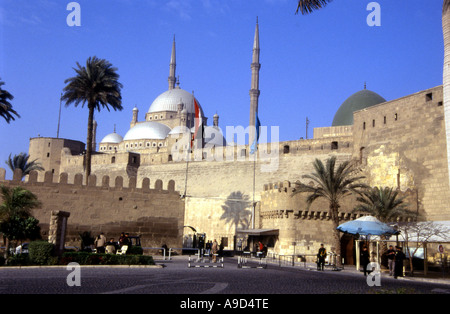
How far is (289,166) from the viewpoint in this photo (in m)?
38.2

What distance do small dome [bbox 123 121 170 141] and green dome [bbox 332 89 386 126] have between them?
26589 mm

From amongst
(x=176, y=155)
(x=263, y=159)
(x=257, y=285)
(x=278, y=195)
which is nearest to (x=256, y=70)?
(x=176, y=155)

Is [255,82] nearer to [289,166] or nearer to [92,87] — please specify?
[289,166]

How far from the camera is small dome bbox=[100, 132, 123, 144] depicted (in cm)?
7062

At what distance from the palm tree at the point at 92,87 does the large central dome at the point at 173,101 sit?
37.8 meters

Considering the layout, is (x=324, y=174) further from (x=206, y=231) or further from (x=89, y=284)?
(x=89, y=284)

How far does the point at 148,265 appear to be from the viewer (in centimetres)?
1758

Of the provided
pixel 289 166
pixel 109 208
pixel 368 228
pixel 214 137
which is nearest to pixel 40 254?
pixel 109 208

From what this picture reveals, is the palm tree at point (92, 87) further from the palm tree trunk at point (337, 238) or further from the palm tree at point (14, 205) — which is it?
the palm tree trunk at point (337, 238)

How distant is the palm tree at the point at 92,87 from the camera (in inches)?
1193

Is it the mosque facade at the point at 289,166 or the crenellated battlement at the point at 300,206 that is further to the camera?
the mosque facade at the point at 289,166

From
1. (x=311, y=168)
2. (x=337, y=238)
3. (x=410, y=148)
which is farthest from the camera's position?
(x=311, y=168)

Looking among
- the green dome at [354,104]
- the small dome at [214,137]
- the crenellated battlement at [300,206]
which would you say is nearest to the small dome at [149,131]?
the small dome at [214,137]

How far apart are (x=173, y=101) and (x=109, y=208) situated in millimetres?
44639
